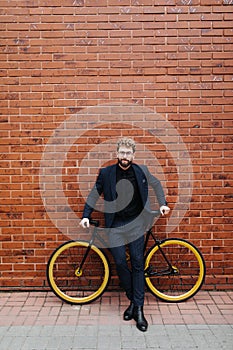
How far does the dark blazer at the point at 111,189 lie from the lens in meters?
4.51

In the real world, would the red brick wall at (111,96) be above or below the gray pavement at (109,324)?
above

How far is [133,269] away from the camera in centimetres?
441

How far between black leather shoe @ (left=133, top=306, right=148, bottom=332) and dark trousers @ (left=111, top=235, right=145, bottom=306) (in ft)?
0.44

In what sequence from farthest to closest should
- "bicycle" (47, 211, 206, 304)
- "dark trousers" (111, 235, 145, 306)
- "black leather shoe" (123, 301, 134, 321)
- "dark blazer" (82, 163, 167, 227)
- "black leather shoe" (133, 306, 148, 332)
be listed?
"bicycle" (47, 211, 206, 304)
"dark blazer" (82, 163, 167, 227)
"dark trousers" (111, 235, 145, 306)
"black leather shoe" (123, 301, 134, 321)
"black leather shoe" (133, 306, 148, 332)

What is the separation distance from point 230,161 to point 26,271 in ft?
9.59

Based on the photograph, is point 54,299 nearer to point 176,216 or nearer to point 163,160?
point 176,216

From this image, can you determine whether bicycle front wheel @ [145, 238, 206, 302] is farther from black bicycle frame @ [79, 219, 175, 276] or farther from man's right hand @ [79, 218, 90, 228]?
man's right hand @ [79, 218, 90, 228]

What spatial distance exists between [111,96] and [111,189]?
1204mm

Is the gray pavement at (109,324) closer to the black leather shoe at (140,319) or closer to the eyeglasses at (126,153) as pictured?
the black leather shoe at (140,319)

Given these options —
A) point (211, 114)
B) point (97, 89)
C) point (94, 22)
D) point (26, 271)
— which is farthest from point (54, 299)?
point (94, 22)

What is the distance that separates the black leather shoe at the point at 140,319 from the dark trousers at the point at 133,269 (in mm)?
133

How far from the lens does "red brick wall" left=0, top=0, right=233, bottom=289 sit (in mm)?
4867

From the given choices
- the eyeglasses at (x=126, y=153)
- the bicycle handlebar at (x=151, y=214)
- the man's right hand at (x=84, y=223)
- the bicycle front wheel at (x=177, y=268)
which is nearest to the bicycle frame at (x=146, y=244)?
the bicycle handlebar at (x=151, y=214)

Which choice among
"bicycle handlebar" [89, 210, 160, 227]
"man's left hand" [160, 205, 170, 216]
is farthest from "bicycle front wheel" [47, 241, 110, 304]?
"man's left hand" [160, 205, 170, 216]
